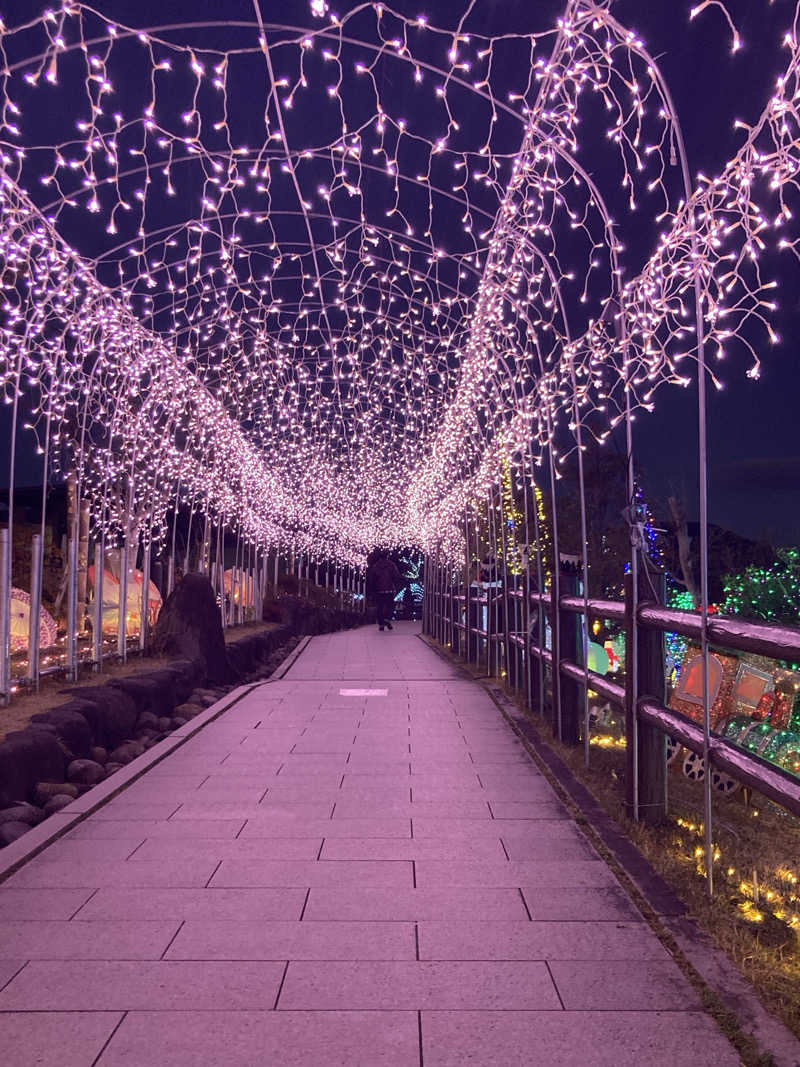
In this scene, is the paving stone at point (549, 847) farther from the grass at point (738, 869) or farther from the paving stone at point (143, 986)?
the paving stone at point (143, 986)

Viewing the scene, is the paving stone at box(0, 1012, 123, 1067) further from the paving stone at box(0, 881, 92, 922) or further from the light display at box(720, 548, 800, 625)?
the light display at box(720, 548, 800, 625)

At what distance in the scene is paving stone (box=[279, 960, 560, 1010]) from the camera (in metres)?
2.81

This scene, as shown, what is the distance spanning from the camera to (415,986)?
9.61ft

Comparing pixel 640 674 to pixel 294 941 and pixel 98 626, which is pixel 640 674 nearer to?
pixel 294 941

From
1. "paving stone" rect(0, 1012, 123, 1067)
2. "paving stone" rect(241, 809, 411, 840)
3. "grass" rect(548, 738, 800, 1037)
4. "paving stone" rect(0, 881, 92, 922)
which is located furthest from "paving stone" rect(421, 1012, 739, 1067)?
"paving stone" rect(241, 809, 411, 840)

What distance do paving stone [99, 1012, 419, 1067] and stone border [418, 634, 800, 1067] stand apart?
0.85 meters

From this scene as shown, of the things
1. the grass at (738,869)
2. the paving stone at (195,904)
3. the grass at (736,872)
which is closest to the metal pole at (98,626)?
the grass at (736,872)

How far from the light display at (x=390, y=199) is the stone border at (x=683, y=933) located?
6.78ft

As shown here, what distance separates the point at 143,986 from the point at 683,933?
1676 mm

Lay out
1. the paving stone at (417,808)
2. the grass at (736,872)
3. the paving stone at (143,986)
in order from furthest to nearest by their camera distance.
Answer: the paving stone at (417,808)
the grass at (736,872)
the paving stone at (143,986)

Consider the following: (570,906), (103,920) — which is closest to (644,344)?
(570,906)

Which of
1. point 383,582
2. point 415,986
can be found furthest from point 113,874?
point 383,582

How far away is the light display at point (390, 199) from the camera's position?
5.18m

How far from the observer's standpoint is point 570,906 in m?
3.70
